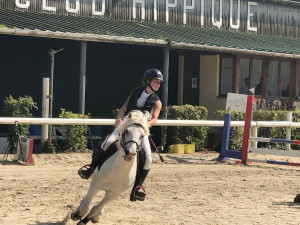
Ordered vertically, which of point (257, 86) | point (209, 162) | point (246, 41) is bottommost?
point (209, 162)

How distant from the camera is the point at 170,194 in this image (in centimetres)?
1118

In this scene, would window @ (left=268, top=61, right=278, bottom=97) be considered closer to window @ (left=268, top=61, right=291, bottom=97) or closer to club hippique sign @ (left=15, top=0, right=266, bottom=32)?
window @ (left=268, top=61, right=291, bottom=97)

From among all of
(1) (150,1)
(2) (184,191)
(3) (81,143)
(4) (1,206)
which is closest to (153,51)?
(1) (150,1)

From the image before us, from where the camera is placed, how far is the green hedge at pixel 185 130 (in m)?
18.6

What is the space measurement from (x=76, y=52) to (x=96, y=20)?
1.12 m

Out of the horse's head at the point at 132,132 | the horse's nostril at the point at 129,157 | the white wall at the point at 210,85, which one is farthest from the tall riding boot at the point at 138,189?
the white wall at the point at 210,85

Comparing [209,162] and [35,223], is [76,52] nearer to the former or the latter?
[209,162]

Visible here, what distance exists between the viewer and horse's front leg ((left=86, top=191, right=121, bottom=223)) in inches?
327

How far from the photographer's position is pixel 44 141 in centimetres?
1625

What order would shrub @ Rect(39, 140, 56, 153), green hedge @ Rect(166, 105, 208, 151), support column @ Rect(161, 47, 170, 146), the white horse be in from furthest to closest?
support column @ Rect(161, 47, 170, 146) < green hedge @ Rect(166, 105, 208, 151) < shrub @ Rect(39, 140, 56, 153) < the white horse

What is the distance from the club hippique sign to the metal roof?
318mm

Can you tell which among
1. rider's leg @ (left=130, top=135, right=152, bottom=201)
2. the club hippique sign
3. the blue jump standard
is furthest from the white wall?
rider's leg @ (left=130, top=135, right=152, bottom=201)

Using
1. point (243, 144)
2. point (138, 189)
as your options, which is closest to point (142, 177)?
point (138, 189)

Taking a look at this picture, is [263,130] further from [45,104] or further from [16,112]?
[16,112]
